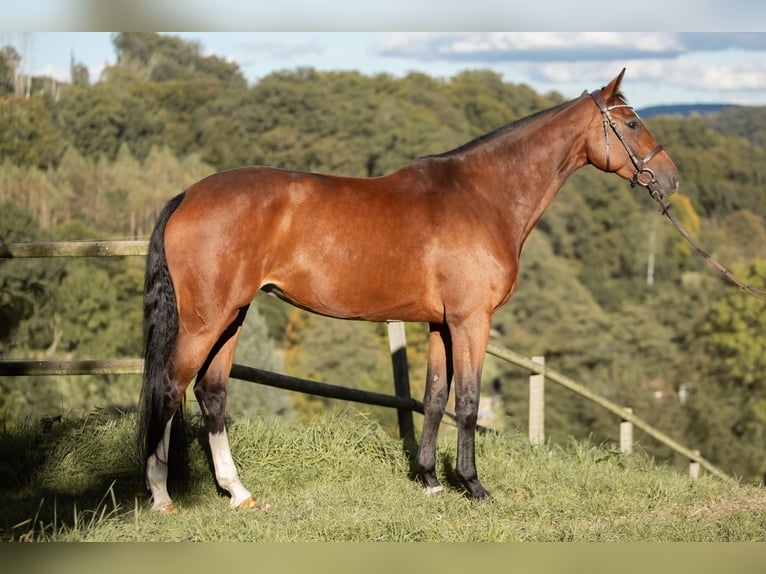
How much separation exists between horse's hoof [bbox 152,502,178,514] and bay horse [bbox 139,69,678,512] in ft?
0.04

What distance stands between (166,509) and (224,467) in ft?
1.55

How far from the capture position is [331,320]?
57.3m

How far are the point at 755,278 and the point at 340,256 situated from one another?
180 ft

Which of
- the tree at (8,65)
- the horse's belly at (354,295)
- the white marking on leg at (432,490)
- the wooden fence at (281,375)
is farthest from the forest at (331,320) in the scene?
the horse's belly at (354,295)

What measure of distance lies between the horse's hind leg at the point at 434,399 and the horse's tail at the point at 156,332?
5.73 ft

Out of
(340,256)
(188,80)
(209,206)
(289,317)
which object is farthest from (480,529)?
(188,80)

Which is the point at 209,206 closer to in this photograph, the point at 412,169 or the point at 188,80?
the point at 412,169

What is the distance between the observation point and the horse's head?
228 inches

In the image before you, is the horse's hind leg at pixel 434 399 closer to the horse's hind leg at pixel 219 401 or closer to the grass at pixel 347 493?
the grass at pixel 347 493

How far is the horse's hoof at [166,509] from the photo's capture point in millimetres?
5016

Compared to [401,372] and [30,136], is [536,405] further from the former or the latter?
[30,136]

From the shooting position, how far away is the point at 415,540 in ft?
14.9

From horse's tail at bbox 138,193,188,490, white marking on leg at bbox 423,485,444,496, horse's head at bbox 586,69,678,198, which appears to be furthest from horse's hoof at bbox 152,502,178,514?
horse's head at bbox 586,69,678,198

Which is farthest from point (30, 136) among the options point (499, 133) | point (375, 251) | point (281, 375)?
A: point (375, 251)
